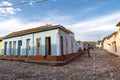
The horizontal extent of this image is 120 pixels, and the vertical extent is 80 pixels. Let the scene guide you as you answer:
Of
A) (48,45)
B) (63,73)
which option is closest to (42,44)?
(48,45)

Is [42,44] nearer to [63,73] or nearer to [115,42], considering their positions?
[63,73]

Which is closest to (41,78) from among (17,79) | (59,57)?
(17,79)

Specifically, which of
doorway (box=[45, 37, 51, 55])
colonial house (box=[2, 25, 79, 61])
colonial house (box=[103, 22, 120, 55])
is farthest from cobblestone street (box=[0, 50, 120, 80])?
colonial house (box=[103, 22, 120, 55])

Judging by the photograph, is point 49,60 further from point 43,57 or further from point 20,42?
point 20,42

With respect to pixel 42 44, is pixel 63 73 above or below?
below

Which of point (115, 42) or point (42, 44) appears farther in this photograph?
point (115, 42)

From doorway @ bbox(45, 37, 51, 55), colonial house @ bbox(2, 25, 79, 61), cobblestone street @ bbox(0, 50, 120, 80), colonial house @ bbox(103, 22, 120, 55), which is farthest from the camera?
colonial house @ bbox(103, 22, 120, 55)

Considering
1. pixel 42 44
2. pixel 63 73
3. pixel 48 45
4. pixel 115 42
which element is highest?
pixel 115 42

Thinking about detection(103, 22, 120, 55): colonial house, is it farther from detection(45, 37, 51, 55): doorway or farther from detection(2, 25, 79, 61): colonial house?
detection(45, 37, 51, 55): doorway

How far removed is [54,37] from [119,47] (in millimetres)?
12804

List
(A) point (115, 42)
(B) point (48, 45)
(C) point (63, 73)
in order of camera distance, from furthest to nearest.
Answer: (A) point (115, 42), (B) point (48, 45), (C) point (63, 73)

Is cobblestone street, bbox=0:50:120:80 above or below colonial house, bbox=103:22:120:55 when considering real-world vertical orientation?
below

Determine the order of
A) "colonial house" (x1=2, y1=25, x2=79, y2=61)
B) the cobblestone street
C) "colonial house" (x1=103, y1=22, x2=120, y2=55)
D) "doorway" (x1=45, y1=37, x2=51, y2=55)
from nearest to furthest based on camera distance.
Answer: the cobblestone street < "colonial house" (x1=2, y1=25, x2=79, y2=61) < "doorway" (x1=45, y1=37, x2=51, y2=55) < "colonial house" (x1=103, y1=22, x2=120, y2=55)

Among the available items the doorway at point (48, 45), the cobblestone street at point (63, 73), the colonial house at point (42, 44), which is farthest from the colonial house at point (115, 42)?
the cobblestone street at point (63, 73)
